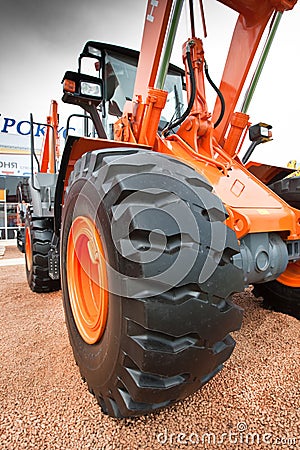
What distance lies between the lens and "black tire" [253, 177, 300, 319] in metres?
2.15

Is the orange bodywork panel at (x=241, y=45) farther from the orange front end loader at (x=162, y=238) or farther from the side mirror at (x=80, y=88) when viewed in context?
the side mirror at (x=80, y=88)

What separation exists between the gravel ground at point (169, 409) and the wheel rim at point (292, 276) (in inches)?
13.4

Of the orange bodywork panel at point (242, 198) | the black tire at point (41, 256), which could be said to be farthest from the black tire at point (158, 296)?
the black tire at point (41, 256)

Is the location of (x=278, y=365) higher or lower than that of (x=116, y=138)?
lower

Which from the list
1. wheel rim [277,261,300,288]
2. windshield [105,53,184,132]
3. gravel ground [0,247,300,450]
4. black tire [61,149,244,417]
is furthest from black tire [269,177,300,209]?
windshield [105,53,184,132]

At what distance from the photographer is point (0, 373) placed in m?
1.73

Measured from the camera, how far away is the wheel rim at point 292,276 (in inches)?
88.5

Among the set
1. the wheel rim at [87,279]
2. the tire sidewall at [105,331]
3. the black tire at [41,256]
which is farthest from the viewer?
the black tire at [41,256]

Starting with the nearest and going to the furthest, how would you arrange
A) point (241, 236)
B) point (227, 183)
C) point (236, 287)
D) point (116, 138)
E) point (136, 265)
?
point (136, 265) → point (236, 287) → point (241, 236) → point (227, 183) → point (116, 138)

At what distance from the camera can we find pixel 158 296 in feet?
3.37

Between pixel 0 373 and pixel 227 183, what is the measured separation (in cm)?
175

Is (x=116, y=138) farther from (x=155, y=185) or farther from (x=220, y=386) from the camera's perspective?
(x=220, y=386)

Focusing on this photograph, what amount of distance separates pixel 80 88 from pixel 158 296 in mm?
1881

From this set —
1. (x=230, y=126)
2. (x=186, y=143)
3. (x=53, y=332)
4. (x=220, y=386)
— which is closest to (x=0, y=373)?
(x=53, y=332)
